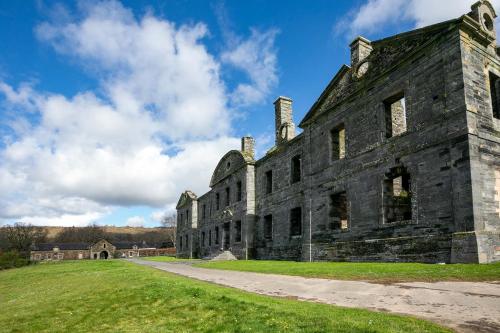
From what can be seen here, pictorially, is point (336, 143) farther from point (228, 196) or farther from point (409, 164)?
point (228, 196)

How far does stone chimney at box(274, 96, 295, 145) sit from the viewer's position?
25.4m

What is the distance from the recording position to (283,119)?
2642 cm

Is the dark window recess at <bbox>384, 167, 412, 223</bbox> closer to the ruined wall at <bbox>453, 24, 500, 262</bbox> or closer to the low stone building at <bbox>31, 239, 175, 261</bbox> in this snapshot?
the ruined wall at <bbox>453, 24, 500, 262</bbox>

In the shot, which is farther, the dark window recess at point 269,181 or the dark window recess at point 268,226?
the dark window recess at point 269,181

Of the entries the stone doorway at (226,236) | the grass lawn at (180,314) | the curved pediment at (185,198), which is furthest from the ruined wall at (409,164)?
the curved pediment at (185,198)

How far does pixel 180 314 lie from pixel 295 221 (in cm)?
1584

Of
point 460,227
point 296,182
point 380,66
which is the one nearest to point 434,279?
point 460,227

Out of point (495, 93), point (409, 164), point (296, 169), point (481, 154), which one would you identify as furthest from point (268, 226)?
point (481, 154)

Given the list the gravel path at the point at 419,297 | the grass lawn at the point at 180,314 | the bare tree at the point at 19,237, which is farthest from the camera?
the bare tree at the point at 19,237

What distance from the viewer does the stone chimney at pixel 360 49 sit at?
17422mm

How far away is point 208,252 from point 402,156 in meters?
26.5

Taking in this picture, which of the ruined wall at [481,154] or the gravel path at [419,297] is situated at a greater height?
the ruined wall at [481,154]

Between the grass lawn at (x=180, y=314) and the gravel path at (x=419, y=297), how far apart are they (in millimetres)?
562

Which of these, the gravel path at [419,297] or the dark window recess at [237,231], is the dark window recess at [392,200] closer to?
the gravel path at [419,297]
